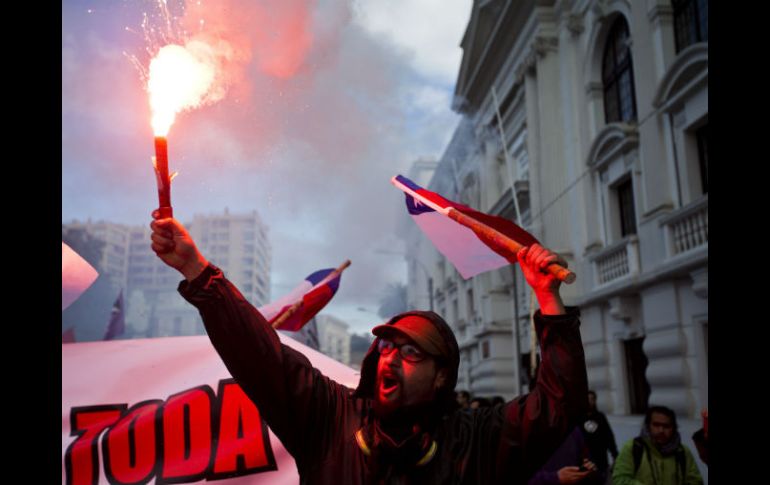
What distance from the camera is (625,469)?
194 inches

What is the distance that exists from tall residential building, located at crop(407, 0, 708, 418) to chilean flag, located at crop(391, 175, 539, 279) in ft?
23.1

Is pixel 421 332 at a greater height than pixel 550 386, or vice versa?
pixel 421 332

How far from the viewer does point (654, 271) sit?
11328 mm

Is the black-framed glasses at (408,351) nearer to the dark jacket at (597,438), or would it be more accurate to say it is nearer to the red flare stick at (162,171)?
the red flare stick at (162,171)

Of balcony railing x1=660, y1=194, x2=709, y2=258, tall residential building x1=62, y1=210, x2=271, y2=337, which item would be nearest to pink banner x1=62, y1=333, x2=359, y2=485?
tall residential building x1=62, y1=210, x2=271, y2=337

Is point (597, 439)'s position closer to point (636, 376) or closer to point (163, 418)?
point (163, 418)

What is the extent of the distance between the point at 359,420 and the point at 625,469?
3.36m

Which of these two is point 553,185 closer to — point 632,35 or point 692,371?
point 632,35

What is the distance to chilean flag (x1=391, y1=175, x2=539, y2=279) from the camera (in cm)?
312

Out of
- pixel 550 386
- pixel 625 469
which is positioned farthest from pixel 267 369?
pixel 625 469

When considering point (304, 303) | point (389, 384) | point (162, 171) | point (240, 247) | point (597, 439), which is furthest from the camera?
point (240, 247)

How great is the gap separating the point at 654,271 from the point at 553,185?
6.14 m

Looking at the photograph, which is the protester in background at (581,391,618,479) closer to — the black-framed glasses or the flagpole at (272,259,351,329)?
the flagpole at (272,259,351,329)
